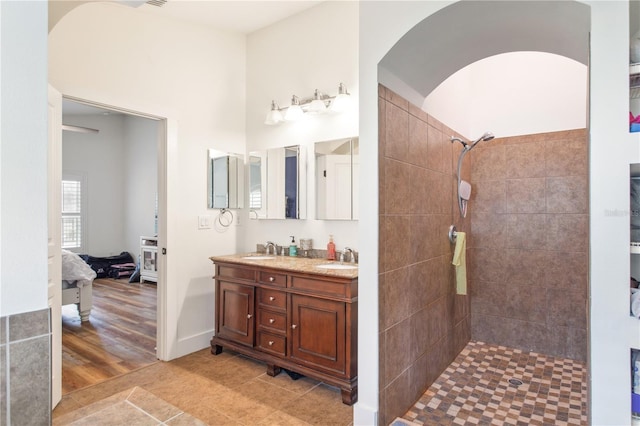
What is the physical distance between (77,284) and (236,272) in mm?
2281

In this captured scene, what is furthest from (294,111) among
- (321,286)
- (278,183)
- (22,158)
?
(22,158)

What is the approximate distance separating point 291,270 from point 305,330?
1.41ft

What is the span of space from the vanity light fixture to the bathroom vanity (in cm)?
125

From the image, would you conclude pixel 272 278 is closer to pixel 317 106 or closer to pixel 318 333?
pixel 318 333

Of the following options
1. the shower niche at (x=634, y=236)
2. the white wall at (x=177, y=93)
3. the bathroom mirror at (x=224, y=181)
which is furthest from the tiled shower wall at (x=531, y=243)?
the white wall at (x=177, y=93)

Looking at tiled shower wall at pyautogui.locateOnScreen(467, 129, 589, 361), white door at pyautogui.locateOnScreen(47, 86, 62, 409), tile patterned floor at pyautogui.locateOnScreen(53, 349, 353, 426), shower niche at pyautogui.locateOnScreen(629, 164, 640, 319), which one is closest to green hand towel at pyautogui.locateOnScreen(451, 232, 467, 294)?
tiled shower wall at pyautogui.locateOnScreen(467, 129, 589, 361)

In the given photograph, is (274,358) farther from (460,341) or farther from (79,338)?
(79,338)

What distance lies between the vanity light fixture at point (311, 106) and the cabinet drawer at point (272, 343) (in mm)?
1832

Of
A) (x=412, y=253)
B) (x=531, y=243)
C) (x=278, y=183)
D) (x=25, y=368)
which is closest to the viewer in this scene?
(x=25, y=368)

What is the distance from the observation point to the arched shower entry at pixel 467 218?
1.91 m

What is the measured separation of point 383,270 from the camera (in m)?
2.04

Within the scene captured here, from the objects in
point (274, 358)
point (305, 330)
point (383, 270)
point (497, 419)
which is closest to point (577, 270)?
point (497, 419)

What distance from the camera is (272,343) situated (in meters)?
2.87

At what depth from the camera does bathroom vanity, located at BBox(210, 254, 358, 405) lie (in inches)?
97.2
